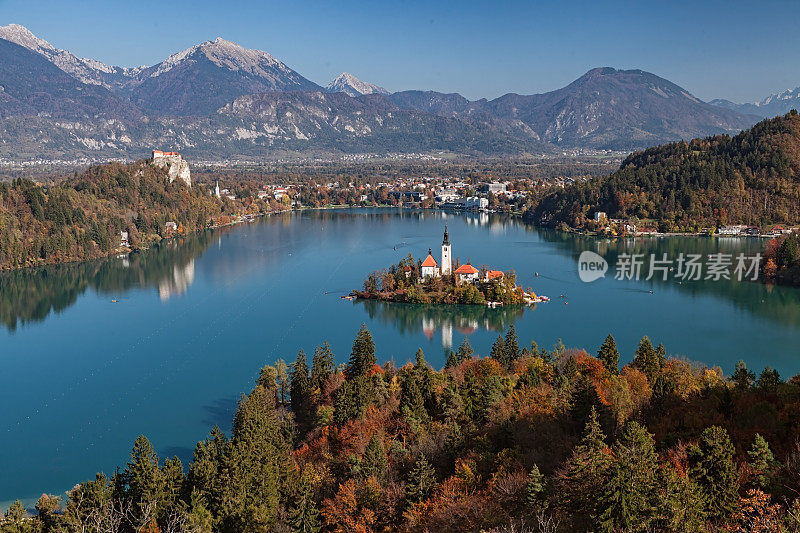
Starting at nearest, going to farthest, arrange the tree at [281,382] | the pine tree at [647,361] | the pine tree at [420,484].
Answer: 1. the pine tree at [420,484]
2. the pine tree at [647,361]
3. the tree at [281,382]

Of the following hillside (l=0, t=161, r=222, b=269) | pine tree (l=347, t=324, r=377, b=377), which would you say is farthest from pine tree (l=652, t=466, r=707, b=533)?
hillside (l=0, t=161, r=222, b=269)

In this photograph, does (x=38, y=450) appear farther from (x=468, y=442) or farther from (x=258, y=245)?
(x=258, y=245)

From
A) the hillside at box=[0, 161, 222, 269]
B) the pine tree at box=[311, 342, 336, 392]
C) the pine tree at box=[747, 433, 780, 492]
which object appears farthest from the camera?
the hillside at box=[0, 161, 222, 269]

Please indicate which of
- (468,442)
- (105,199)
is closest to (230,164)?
(105,199)

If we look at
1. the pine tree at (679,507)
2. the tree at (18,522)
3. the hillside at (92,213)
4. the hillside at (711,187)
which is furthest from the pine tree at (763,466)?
the hillside at (711,187)

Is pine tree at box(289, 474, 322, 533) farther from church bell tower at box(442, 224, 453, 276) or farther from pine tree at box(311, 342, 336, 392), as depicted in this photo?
church bell tower at box(442, 224, 453, 276)

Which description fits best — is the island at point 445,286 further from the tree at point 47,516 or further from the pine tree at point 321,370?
the tree at point 47,516
